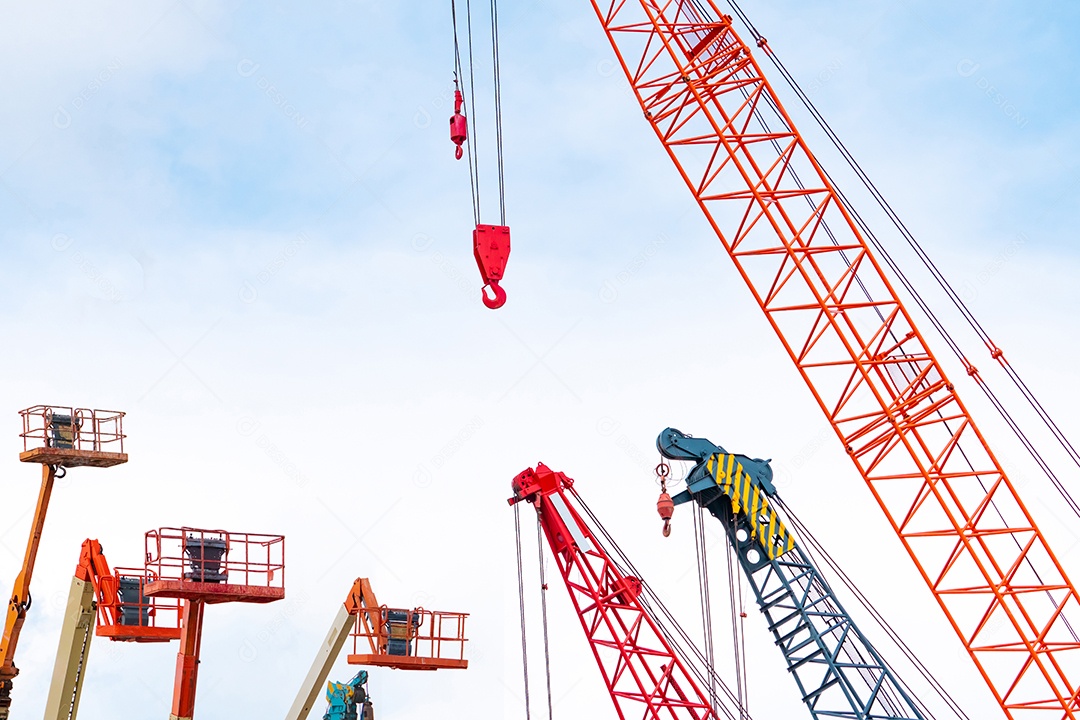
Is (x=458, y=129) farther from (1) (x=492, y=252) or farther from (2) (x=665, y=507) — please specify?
(2) (x=665, y=507)

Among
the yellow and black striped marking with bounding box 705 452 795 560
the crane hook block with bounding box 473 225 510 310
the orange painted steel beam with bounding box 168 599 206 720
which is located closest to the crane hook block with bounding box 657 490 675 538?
the yellow and black striped marking with bounding box 705 452 795 560

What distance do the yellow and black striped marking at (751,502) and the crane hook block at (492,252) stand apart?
35.4ft

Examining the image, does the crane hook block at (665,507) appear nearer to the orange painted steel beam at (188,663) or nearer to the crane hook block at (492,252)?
the crane hook block at (492,252)

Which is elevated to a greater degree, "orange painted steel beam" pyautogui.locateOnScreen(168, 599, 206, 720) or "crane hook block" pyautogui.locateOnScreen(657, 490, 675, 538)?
"crane hook block" pyautogui.locateOnScreen(657, 490, 675, 538)

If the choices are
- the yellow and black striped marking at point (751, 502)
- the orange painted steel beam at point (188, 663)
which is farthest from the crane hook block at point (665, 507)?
the orange painted steel beam at point (188, 663)

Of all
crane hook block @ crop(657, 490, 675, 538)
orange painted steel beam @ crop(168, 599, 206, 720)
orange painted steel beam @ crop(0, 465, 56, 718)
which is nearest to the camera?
orange painted steel beam @ crop(168, 599, 206, 720)

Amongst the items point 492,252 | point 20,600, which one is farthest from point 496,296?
point 20,600

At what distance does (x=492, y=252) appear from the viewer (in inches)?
1690

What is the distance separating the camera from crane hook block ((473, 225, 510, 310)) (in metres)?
42.7

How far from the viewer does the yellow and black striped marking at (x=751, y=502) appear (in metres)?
50.2

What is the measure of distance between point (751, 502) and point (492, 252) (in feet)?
42.0

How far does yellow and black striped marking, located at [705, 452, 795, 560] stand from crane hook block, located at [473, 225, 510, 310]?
10.8 metres

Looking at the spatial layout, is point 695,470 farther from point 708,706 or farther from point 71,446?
point 71,446

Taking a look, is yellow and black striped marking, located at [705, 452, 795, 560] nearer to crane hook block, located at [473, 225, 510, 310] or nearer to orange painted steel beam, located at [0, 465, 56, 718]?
crane hook block, located at [473, 225, 510, 310]
